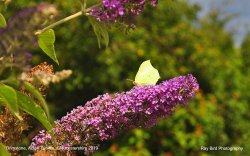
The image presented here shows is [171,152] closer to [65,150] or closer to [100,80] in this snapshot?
[100,80]

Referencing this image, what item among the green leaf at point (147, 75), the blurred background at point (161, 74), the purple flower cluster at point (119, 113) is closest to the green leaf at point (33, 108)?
the purple flower cluster at point (119, 113)

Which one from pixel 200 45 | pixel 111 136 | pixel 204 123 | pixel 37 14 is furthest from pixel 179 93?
pixel 200 45

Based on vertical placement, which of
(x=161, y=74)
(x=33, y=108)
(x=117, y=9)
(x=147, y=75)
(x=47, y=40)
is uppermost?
(x=161, y=74)

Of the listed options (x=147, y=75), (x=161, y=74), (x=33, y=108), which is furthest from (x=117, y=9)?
(x=161, y=74)

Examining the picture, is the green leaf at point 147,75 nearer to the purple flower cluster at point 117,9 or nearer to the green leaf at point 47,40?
the green leaf at point 47,40

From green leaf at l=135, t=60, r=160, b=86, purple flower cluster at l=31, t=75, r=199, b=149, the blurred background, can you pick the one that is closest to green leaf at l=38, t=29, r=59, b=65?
purple flower cluster at l=31, t=75, r=199, b=149

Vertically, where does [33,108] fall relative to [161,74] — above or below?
below

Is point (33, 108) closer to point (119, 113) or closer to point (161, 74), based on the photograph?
point (119, 113)
